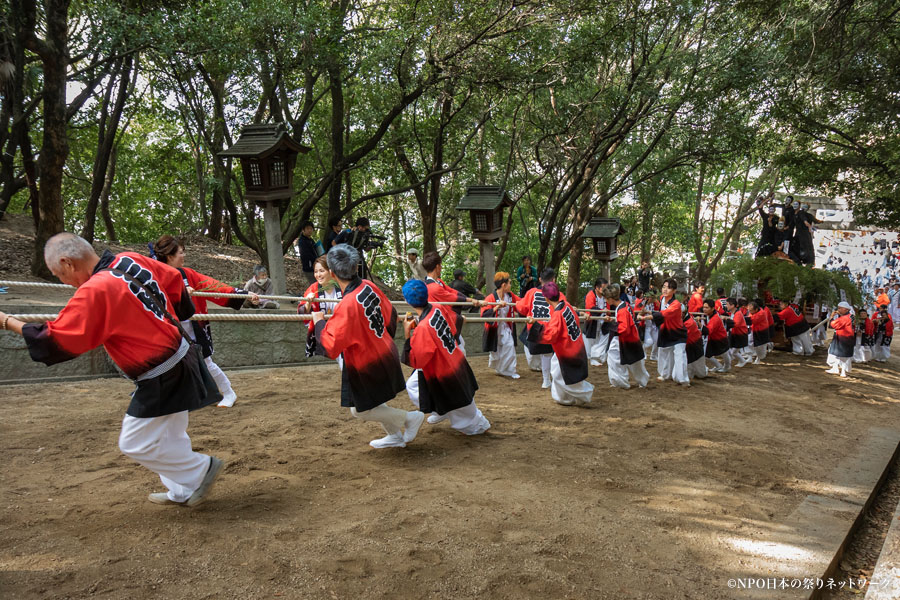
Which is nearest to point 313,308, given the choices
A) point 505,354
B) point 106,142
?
point 505,354

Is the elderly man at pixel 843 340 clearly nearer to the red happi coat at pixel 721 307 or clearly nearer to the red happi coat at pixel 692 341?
the red happi coat at pixel 721 307

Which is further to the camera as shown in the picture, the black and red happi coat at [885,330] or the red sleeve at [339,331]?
the black and red happi coat at [885,330]

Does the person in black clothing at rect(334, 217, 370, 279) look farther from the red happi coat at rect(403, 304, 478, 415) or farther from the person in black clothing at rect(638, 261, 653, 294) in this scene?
the person in black clothing at rect(638, 261, 653, 294)

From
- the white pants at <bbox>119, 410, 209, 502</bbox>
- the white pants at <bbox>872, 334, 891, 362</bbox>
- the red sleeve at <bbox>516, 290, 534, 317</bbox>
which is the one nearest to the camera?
the white pants at <bbox>119, 410, 209, 502</bbox>

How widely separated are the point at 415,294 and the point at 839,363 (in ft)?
35.1

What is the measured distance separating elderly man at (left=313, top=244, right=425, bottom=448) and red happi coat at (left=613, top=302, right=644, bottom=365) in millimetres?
4854

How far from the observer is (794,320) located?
49.1ft

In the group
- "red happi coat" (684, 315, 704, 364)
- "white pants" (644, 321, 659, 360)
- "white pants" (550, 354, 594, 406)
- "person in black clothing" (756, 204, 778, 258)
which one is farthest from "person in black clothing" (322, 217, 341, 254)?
"person in black clothing" (756, 204, 778, 258)

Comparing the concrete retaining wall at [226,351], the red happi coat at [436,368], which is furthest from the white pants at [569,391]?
the red happi coat at [436,368]

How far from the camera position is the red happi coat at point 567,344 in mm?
7559

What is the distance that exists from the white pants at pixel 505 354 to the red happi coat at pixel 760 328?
21.7ft

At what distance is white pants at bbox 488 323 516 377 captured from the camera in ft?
33.6

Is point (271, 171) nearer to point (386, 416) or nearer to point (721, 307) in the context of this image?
point (386, 416)

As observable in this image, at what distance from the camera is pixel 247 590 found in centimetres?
305
